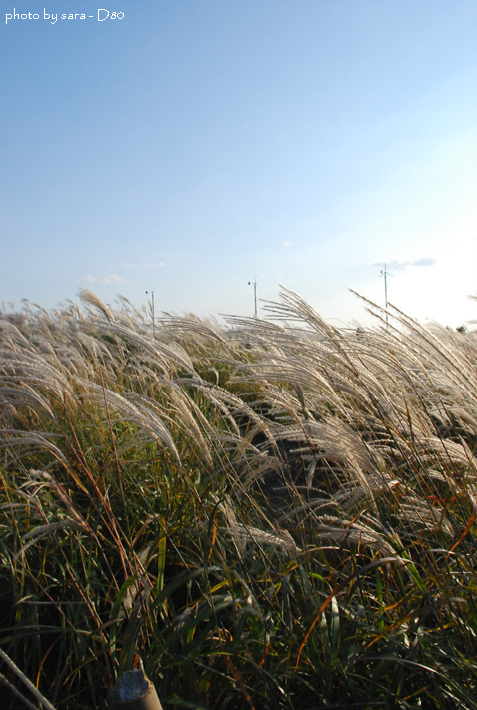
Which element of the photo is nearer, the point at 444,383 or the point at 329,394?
the point at 329,394

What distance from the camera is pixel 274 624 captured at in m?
1.67

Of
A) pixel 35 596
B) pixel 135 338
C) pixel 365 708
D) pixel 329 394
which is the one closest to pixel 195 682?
pixel 365 708

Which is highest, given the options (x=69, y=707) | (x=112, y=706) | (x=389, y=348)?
(x=389, y=348)

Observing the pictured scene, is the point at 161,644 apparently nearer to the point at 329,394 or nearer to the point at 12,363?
the point at 329,394

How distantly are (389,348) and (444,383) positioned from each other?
26 centimetres

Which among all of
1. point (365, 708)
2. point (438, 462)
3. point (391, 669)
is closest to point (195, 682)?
point (365, 708)

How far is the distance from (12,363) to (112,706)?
1330 mm

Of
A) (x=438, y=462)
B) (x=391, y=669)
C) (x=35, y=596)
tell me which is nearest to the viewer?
(x=391, y=669)

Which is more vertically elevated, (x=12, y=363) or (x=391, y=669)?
(x=12, y=363)

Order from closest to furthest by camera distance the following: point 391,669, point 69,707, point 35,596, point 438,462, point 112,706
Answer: point 112,706 → point 391,669 → point 69,707 → point 35,596 → point 438,462

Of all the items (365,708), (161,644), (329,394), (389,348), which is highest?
(389,348)

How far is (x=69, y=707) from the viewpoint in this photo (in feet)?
5.42

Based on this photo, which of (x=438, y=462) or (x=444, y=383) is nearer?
(x=444, y=383)

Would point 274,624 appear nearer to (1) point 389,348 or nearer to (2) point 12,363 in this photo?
(1) point 389,348
